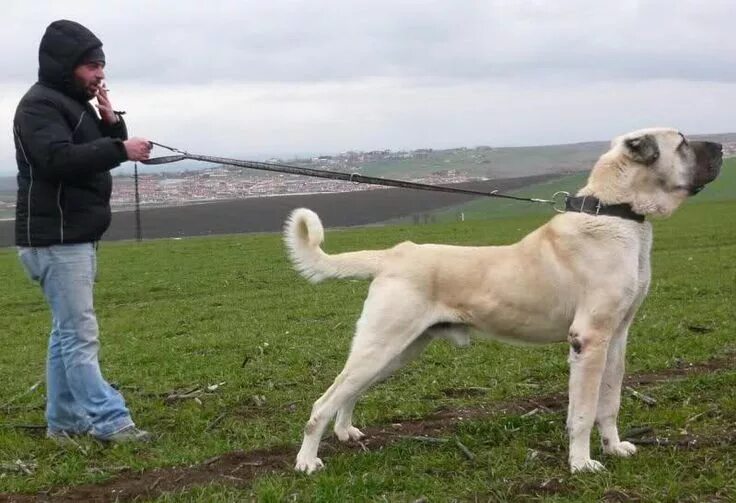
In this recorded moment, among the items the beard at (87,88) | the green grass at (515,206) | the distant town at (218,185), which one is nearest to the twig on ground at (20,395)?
the beard at (87,88)

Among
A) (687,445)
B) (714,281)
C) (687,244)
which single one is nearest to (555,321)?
(687,445)

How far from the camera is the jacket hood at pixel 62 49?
19.8 feet

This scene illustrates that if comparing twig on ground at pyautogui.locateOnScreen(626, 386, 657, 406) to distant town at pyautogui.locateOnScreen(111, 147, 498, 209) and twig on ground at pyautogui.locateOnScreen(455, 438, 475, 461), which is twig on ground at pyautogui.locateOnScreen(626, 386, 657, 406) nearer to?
twig on ground at pyautogui.locateOnScreen(455, 438, 475, 461)

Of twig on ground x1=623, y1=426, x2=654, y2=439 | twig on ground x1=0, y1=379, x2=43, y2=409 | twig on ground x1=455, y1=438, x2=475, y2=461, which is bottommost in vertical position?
twig on ground x1=0, y1=379, x2=43, y2=409

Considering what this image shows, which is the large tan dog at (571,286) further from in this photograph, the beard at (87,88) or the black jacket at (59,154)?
the beard at (87,88)

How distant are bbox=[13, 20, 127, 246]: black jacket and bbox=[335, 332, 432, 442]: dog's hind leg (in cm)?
229

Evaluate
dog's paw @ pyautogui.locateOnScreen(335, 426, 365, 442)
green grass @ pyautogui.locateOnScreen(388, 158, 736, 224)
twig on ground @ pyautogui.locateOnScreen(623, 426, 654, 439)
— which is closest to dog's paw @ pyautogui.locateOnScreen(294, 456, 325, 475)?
dog's paw @ pyautogui.locateOnScreen(335, 426, 365, 442)

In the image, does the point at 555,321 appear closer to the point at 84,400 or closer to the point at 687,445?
the point at 687,445

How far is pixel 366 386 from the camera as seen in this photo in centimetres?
559

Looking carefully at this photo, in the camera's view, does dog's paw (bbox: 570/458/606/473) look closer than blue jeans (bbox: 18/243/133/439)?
Yes

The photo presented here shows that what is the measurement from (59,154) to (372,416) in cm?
312

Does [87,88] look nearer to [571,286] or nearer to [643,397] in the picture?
[571,286]

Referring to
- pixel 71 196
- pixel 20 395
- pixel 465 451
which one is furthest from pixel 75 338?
pixel 465 451

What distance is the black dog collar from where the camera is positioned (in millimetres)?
5336
